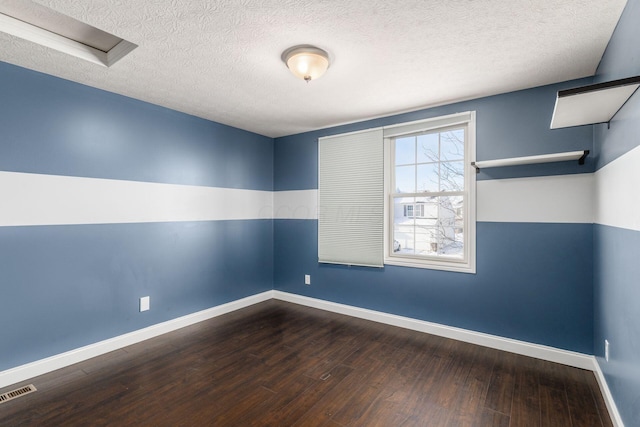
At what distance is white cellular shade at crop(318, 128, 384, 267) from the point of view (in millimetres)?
3861

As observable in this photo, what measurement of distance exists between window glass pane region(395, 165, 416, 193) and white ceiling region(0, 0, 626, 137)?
2.53ft

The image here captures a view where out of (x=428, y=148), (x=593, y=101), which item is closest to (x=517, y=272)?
(x=428, y=148)

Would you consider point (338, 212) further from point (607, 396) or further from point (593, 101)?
point (607, 396)

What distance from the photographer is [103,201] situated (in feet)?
9.69

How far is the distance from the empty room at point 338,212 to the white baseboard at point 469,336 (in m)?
0.02

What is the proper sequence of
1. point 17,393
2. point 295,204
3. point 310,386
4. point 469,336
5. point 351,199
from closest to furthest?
point 17,393 → point 310,386 → point 469,336 → point 351,199 → point 295,204

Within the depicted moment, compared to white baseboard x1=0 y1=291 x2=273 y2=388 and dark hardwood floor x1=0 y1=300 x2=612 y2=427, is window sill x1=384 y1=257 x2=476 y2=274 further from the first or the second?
white baseboard x1=0 y1=291 x2=273 y2=388

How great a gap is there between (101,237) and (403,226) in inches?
131

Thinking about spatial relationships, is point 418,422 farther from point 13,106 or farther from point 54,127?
point 13,106

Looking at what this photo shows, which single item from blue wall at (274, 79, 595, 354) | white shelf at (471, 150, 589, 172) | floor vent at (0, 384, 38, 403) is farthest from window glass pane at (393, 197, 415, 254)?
floor vent at (0, 384, 38, 403)

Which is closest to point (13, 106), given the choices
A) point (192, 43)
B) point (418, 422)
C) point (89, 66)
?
point (89, 66)

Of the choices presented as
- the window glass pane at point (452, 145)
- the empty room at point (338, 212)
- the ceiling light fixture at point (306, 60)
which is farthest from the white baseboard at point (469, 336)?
the ceiling light fixture at point (306, 60)

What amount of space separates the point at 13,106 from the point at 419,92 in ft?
11.9

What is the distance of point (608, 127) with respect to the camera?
210 centimetres
